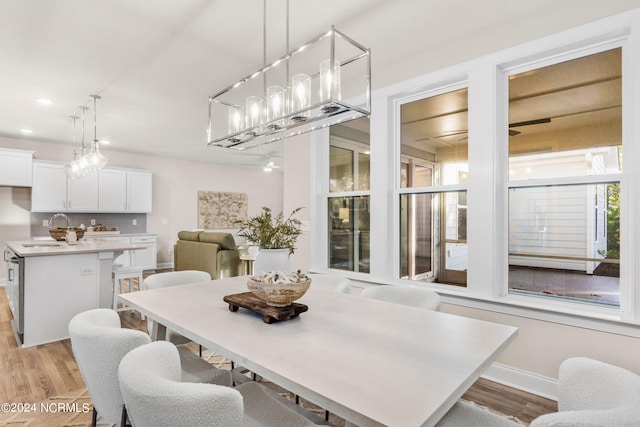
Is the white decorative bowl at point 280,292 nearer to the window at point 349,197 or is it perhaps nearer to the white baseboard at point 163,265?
the window at point 349,197

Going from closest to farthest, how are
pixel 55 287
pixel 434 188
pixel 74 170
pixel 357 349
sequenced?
pixel 357 349 < pixel 434 188 < pixel 55 287 < pixel 74 170

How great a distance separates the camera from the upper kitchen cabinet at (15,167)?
561 cm

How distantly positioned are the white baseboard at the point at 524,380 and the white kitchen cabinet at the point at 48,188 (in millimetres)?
7203

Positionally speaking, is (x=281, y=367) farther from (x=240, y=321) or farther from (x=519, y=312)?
(x=519, y=312)

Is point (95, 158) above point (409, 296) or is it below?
above

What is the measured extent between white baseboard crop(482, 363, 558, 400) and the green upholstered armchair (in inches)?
150

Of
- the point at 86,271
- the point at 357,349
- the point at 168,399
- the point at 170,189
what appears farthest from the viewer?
the point at 170,189

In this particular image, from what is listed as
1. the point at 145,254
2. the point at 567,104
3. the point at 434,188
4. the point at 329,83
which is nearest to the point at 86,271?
the point at 329,83

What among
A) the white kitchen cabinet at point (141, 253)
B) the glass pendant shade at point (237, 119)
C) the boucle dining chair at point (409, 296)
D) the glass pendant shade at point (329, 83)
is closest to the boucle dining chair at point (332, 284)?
the boucle dining chair at point (409, 296)

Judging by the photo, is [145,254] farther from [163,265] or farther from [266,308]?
[266,308]

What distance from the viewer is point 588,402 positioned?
1053 millimetres

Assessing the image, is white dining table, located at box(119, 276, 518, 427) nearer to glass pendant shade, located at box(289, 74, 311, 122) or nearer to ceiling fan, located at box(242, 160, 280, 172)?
glass pendant shade, located at box(289, 74, 311, 122)

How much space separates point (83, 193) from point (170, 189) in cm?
180

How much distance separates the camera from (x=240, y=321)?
1.54 metres
